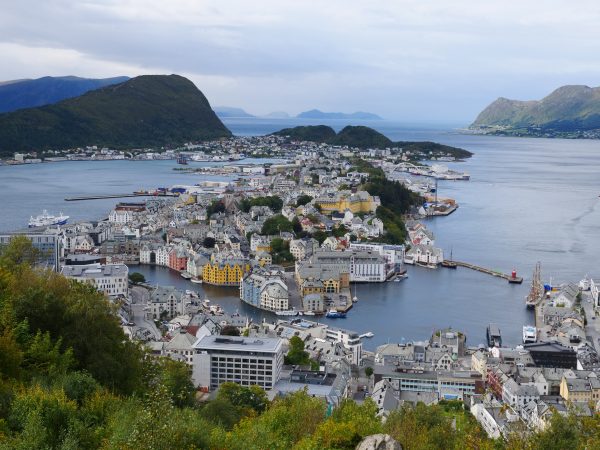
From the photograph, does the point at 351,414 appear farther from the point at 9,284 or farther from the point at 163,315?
the point at 163,315

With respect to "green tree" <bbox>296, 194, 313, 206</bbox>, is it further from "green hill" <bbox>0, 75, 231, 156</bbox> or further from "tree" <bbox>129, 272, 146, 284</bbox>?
"green hill" <bbox>0, 75, 231, 156</bbox>

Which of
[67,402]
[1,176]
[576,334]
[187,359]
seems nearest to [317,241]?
[576,334]

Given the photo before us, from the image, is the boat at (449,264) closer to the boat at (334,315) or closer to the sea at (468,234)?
the sea at (468,234)

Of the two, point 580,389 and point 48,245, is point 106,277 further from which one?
point 580,389

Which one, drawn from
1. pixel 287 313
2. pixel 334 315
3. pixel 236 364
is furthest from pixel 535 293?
pixel 236 364

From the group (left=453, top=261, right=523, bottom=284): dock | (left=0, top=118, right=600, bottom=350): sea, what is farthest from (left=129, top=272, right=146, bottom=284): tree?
(left=453, top=261, right=523, bottom=284): dock

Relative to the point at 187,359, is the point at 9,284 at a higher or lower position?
higher
